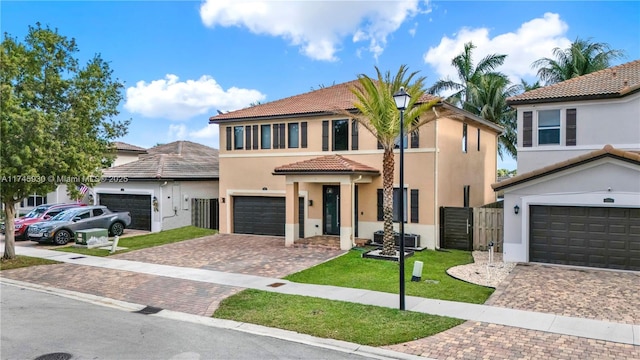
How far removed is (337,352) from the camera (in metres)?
7.81

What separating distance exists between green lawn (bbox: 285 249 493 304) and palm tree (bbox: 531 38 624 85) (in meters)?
22.3

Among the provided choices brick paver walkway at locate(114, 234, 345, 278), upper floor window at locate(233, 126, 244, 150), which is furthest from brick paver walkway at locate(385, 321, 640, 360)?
upper floor window at locate(233, 126, 244, 150)

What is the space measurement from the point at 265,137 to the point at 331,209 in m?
5.28

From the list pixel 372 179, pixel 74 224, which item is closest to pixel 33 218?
pixel 74 224

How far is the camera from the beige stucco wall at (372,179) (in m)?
18.5

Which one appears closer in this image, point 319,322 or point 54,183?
point 319,322

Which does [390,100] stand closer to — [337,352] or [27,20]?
[337,352]

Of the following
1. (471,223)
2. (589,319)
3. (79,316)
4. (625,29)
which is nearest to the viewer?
(589,319)

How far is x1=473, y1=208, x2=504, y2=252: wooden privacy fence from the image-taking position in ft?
57.5

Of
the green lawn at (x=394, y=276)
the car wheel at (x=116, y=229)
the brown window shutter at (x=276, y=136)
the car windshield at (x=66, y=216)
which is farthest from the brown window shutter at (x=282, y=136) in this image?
the car windshield at (x=66, y=216)

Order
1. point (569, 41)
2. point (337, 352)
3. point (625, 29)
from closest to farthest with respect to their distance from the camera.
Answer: point (337, 352) < point (625, 29) < point (569, 41)

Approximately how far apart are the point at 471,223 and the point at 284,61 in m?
16.7

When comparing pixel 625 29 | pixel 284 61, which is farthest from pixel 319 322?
pixel 284 61

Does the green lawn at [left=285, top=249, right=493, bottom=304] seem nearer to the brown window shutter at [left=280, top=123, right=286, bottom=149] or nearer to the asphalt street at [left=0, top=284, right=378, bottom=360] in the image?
the asphalt street at [left=0, top=284, right=378, bottom=360]
